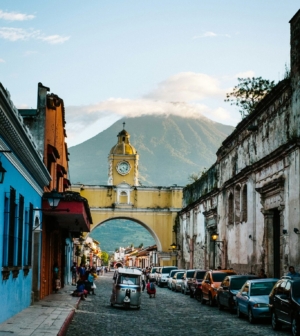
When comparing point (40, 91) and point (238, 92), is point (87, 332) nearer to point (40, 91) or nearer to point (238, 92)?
point (40, 91)

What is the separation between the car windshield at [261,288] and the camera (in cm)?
1944

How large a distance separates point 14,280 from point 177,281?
23.8 meters

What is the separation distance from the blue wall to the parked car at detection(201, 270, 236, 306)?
285 inches

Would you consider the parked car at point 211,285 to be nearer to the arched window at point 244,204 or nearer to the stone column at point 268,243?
the stone column at point 268,243

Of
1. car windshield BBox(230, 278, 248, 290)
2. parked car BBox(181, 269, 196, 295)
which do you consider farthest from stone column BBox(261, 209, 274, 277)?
parked car BBox(181, 269, 196, 295)

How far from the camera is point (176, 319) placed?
20625 millimetres

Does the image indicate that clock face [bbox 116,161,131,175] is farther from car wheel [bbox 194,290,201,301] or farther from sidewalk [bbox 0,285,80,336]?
sidewalk [bbox 0,285,80,336]

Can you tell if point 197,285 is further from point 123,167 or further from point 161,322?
point 123,167

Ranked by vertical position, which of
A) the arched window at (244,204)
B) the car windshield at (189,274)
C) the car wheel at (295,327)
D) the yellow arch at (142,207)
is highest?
the yellow arch at (142,207)

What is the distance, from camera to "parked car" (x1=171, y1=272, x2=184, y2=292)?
135ft

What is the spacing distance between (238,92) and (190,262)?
15.7m

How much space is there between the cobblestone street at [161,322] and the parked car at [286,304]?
35 centimetres

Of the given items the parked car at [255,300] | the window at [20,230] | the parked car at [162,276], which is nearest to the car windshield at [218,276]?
the parked car at [255,300]

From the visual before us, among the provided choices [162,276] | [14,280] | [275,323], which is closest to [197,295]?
[14,280]
